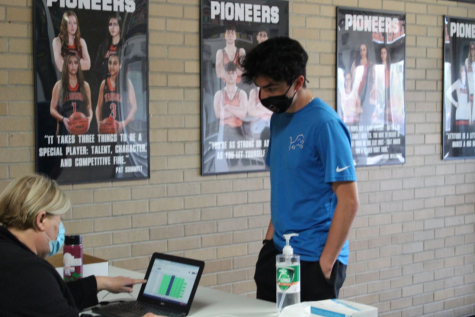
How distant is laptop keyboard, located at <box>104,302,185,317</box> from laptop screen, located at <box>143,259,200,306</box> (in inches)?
1.9

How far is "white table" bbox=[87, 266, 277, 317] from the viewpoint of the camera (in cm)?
232

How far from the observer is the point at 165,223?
3.97m

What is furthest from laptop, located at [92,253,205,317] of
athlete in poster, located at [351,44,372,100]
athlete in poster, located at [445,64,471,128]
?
athlete in poster, located at [445,64,471,128]

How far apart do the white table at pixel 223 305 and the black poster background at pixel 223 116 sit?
1.56 m

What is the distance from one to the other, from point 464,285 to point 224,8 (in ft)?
11.3

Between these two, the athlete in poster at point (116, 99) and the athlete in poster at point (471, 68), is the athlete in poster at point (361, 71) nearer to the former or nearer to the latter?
the athlete in poster at point (471, 68)

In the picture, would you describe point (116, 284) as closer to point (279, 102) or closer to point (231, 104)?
point (279, 102)

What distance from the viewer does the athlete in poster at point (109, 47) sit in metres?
3.66

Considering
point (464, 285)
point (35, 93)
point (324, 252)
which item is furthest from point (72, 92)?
point (464, 285)

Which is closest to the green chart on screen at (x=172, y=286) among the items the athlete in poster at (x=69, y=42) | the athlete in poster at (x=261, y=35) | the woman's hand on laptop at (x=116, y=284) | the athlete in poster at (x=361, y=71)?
the woman's hand on laptop at (x=116, y=284)

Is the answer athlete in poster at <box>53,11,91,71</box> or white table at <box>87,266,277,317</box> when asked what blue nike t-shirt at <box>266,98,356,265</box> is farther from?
athlete in poster at <box>53,11,91,71</box>

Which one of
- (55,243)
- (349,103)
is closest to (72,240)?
(55,243)

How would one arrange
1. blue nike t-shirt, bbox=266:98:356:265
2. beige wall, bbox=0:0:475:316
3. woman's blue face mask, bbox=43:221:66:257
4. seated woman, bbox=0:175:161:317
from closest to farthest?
seated woman, bbox=0:175:161:317 → woman's blue face mask, bbox=43:221:66:257 → blue nike t-shirt, bbox=266:98:356:265 → beige wall, bbox=0:0:475:316

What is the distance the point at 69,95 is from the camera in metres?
3.55
